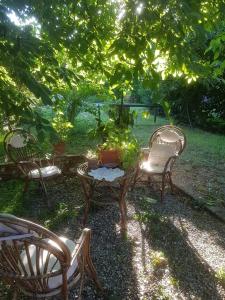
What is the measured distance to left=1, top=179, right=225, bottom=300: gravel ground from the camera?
319 cm

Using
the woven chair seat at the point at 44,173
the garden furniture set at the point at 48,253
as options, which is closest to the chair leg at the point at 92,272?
the garden furniture set at the point at 48,253

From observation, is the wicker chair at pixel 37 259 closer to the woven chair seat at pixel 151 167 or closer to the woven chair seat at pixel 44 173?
the woven chair seat at pixel 44 173

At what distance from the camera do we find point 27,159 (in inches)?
233

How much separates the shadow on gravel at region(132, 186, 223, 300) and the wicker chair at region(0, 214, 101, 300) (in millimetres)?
1230

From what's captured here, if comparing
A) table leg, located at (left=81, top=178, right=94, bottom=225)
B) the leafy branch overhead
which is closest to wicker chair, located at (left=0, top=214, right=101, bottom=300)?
the leafy branch overhead

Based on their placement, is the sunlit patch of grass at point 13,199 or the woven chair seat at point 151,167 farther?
the woven chair seat at point 151,167

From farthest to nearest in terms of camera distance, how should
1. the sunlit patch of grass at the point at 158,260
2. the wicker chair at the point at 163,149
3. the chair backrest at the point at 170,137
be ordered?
the chair backrest at the point at 170,137 → the wicker chair at the point at 163,149 → the sunlit patch of grass at the point at 158,260

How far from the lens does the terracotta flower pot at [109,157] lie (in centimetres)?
448

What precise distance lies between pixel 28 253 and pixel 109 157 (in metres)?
2.42

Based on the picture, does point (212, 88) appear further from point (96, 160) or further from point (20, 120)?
point (20, 120)

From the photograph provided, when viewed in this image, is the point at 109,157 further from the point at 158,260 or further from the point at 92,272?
the point at 92,272

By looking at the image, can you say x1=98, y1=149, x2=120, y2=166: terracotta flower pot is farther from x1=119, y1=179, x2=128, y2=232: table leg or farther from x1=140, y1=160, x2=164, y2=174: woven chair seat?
x1=140, y1=160, x2=164, y2=174: woven chair seat

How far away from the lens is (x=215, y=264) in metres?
3.64

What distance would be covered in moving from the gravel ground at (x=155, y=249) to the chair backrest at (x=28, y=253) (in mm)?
825
